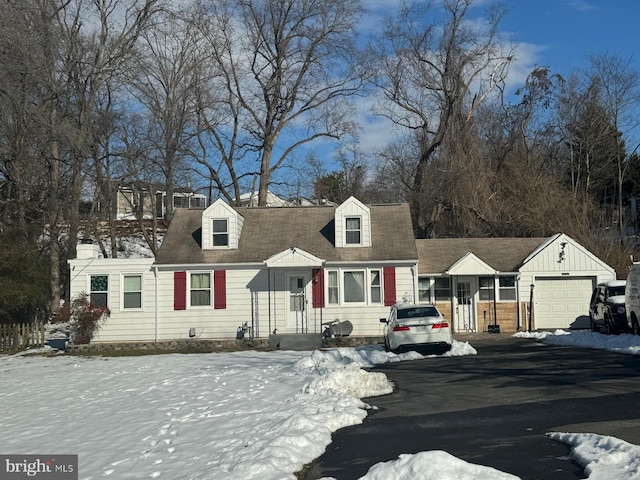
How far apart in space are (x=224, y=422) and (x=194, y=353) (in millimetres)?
13385

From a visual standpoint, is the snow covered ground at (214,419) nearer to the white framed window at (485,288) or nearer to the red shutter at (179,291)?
the red shutter at (179,291)

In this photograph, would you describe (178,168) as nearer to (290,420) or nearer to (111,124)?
(111,124)

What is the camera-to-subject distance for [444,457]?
668 cm

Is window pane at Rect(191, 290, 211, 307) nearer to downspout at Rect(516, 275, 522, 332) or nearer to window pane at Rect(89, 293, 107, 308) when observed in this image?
window pane at Rect(89, 293, 107, 308)

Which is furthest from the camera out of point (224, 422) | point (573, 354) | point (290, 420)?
point (573, 354)

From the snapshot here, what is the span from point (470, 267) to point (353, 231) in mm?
4887

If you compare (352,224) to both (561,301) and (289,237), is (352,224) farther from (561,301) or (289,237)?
(561,301)

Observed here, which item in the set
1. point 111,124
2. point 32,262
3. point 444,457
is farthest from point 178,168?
point 444,457

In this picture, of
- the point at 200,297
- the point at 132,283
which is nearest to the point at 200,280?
the point at 200,297

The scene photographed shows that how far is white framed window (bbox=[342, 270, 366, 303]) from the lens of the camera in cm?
2605

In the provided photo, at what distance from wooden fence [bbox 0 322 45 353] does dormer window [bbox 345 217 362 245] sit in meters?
12.4

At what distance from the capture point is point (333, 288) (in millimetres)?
26172

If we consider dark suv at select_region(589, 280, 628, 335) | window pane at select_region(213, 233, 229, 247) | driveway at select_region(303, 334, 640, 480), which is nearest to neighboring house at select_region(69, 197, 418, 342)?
window pane at select_region(213, 233, 229, 247)

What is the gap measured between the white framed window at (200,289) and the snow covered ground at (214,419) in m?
7.52
